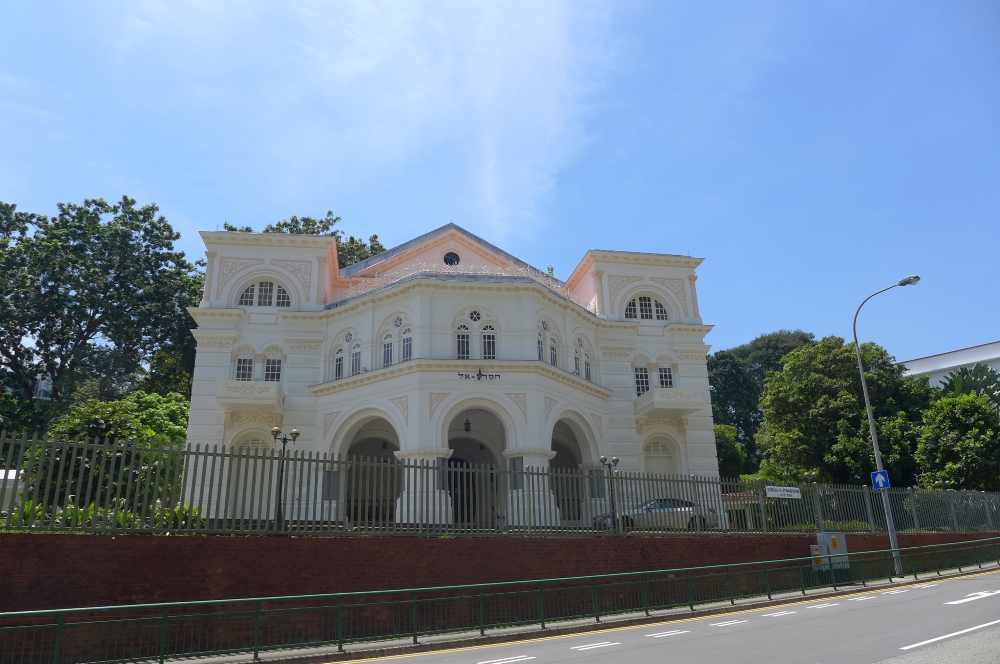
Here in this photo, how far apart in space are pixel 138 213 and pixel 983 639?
49.1 m

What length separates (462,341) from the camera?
87.4 ft

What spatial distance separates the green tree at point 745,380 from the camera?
69.1 meters

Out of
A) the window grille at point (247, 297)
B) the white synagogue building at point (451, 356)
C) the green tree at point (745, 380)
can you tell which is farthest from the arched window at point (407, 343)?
the green tree at point (745, 380)

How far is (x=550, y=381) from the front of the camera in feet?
86.5

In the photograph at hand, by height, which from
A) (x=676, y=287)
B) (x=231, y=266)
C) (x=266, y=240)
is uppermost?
(x=266, y=240)

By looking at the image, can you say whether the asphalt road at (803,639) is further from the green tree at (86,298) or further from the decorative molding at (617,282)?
the green tree at (86,298)

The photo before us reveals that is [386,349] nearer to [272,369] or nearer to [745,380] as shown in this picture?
[272,369]

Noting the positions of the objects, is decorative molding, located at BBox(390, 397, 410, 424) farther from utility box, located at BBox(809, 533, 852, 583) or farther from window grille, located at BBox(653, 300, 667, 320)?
utility box, located at BBox(809, 533, 852, 583)

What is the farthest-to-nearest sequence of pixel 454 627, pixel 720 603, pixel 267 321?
pixel 267 321, pixel 720 603, pixel 454 627

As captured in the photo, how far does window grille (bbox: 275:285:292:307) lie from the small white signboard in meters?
19.6

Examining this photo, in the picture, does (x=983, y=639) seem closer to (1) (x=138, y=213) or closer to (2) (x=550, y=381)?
(2) (x=550, y=381)

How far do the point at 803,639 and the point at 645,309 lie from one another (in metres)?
22.7

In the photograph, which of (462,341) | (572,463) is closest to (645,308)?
(572,463)

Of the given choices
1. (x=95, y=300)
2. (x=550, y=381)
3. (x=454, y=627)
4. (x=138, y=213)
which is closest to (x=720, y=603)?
(x=454, y=627)
